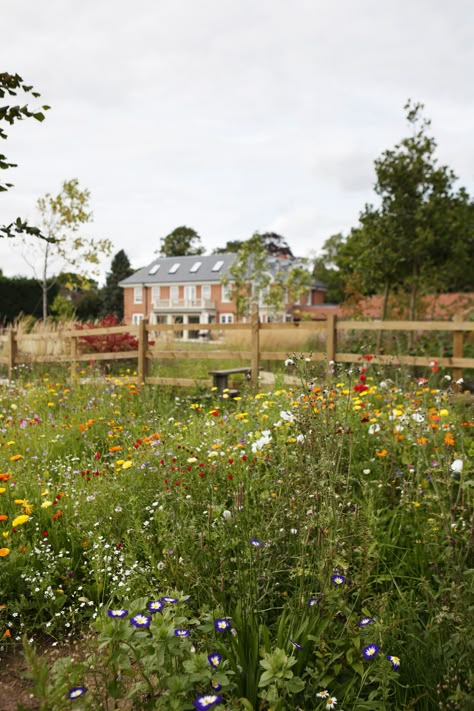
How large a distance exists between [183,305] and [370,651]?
4791 cm

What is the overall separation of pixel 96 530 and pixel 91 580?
0.26m

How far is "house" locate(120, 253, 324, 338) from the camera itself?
4800 centimetres

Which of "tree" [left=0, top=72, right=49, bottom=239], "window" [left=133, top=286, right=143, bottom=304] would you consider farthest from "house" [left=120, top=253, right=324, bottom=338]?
"tree" [left=0, top=72, right=49, bottom=239]

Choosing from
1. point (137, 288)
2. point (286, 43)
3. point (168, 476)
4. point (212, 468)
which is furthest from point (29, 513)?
point (137, 288)

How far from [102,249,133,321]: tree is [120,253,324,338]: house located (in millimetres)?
1990

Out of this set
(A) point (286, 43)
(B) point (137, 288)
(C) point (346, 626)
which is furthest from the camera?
(B) point (137, 288)

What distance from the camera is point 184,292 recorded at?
163 feet

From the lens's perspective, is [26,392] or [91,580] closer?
[91,580]

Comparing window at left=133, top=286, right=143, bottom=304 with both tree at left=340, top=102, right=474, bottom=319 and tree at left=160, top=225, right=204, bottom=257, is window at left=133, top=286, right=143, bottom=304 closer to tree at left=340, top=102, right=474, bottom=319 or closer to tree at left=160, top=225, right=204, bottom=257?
tree at left=160, top=225, right=204, bottom=257

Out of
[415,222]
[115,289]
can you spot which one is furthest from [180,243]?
[415,222]

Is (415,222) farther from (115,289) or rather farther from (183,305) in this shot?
(115,289)

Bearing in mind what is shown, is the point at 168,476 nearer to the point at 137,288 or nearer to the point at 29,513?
the point at 29,513

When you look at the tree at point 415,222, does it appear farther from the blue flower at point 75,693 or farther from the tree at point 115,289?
the tree at point 115,289

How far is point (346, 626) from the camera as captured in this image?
2.01m
